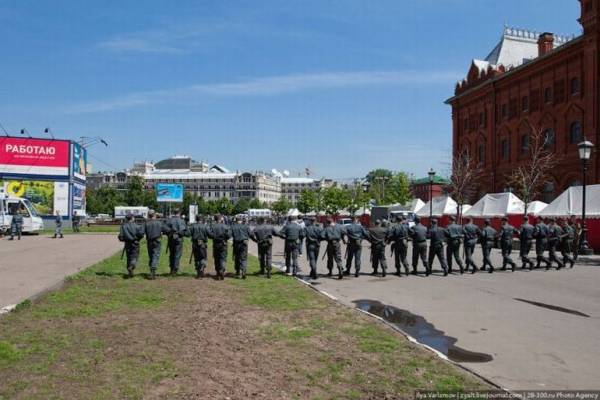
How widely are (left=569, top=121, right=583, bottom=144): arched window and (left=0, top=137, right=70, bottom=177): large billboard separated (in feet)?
159

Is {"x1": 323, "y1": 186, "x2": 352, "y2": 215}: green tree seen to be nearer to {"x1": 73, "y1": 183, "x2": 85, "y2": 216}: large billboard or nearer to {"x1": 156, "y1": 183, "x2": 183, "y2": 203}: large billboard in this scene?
{"x1": 156, "y1": 183, "x2": 183, "y2": 203}: large billboard

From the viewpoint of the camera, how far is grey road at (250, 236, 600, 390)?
6.95 meters

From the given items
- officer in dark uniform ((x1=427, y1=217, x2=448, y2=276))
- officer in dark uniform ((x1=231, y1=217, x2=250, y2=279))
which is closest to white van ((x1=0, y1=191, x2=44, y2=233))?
officer in dark uniform ((x1=231, y1=217, x2=250, y2=279))

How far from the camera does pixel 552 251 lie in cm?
2111

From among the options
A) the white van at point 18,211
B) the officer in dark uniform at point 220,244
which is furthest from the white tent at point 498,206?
the white van at point 18,211

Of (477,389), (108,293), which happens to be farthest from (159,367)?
(108,293)

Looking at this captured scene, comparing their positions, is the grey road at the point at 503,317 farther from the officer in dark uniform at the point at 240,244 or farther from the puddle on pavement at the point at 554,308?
the officer in dark uniform at the point at 240,244

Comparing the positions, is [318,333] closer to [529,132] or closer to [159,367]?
[159,367]

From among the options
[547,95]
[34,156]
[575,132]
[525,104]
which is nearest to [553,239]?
[575,132]

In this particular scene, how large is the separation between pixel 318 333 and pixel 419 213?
47.7m

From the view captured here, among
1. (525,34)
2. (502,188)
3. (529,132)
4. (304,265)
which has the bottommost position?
(304,265)

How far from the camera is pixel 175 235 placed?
16.8 metres

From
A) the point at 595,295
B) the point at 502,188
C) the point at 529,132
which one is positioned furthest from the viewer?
the point at 502,188

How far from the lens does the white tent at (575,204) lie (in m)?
30.8
